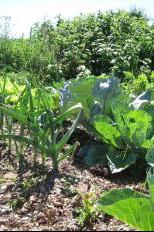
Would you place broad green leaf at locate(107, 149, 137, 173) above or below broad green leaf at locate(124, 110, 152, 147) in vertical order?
below

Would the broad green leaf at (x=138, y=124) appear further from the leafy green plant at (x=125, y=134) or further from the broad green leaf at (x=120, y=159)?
the broad green leaf at (x=120, y=159)

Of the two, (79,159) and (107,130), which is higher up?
(107,130)

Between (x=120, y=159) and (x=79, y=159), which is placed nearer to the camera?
(x=120, y=159)

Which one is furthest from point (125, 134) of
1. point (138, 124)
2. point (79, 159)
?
point (79, 159)

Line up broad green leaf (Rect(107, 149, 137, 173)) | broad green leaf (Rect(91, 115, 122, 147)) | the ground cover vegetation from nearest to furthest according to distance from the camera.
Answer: the ground cover vegetation, broad green leaf (Rect(107, 149, 137, 173)), broad green leaf (Rect(91, 115, 122, 147))

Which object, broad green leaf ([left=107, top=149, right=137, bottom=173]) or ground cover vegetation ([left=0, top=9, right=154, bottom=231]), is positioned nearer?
ground cover vegetation ([left=0, top=9, right=154, bottom=231])

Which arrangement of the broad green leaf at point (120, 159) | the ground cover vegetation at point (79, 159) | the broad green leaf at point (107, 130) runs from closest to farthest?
the ground cover vegetation at point (79, 159), the broad green leaf at point (120, 159), the broad green leaf at point (107, 130)

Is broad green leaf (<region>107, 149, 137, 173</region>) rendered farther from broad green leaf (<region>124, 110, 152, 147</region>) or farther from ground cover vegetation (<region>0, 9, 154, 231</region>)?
broad green leaf (<region>124, 110, 152, 147</region>)

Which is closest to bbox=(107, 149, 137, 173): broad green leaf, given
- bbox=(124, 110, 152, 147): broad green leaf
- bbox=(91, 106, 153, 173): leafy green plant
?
bbox=(91, 106, 153, 173): leafy green plant

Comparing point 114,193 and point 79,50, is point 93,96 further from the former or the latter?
point 79,50

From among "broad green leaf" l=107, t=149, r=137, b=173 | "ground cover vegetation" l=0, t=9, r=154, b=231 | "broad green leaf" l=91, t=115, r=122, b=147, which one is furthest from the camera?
"broad green leaf" l=91, t=115, r=122, b=147

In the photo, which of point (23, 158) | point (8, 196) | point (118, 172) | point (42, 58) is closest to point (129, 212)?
point (8, 196)

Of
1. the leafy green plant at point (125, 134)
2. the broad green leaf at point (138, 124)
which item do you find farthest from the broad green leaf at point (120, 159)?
the broad green leaf at point (138, 124)

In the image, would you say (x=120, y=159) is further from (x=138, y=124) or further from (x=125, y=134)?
(x=138, y=124)
